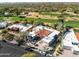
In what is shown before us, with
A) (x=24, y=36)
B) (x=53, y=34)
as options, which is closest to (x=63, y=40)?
(x=53, y=34)

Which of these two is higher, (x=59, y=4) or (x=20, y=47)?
(x=59, y=4)

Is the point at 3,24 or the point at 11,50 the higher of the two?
the point at 3,24

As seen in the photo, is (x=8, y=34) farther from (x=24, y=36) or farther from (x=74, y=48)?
(x=74, y=48)

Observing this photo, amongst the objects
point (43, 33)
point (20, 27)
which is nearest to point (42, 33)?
point (43, 33)

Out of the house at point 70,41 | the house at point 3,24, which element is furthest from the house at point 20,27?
the house at point 70,41

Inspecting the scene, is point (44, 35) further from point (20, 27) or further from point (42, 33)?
point (20, 27)

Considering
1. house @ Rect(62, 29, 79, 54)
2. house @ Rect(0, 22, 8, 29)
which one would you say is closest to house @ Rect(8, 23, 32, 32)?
house @ Rect(0, 22, 8, 29)

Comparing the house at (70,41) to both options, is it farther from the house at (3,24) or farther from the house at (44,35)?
→ the house at (3,24)

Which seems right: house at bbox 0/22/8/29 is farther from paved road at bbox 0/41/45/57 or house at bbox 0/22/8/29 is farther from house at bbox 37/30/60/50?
house at bbox 37/30/60/50
